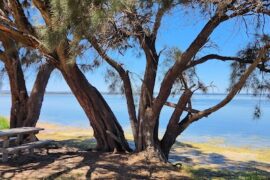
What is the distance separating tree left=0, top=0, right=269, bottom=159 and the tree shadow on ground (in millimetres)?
510

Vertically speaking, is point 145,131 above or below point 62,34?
below

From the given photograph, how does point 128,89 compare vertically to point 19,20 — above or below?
below

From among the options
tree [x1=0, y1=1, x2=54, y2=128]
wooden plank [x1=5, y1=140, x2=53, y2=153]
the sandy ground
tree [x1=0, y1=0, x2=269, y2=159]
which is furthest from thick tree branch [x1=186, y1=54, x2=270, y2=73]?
tree [x1=0, y1=1, x2=54, y2=128]

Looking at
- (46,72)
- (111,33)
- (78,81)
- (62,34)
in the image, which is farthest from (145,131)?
(46,72)

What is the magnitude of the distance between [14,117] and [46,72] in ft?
4.46

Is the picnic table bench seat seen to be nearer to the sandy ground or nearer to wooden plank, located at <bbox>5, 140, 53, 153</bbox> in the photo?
wooden plank, located at <bbox>5, 140, 53, 153</bbox>

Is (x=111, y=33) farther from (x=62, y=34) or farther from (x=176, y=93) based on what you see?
(x=176, y=93)

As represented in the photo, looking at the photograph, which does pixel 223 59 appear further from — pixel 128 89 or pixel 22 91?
pixel 22 91

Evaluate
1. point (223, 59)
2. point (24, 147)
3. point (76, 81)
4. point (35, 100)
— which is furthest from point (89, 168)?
point (35, 100)

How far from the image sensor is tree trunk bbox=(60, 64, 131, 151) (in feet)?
26.8

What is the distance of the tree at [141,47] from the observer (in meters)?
5.12

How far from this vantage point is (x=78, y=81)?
322 inches

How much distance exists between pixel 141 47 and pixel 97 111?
1460mm

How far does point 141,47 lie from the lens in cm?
802
